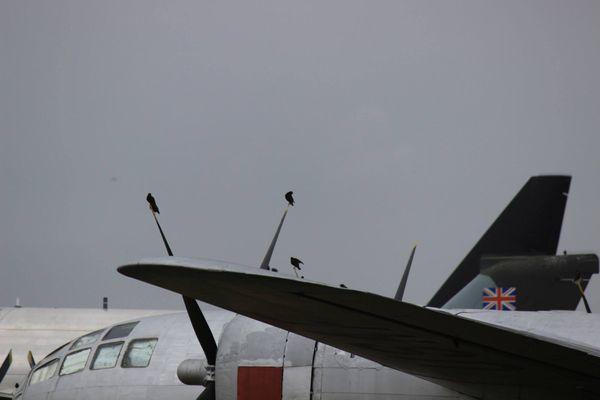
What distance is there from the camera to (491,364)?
12219 mm

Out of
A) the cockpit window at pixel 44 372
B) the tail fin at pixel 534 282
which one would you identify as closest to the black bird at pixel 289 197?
the cockpit window at pixel 44 372

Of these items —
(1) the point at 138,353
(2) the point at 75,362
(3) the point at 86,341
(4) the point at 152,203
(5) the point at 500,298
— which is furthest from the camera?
(5) the point at 500,298

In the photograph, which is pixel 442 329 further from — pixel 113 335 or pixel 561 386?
pixel 113 335

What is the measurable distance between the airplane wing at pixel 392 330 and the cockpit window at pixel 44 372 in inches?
255

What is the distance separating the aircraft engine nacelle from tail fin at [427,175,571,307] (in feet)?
54.2

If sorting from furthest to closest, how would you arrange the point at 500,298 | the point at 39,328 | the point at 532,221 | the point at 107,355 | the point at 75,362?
1. the point at 39,328
2. the point at 532,221
3. the point at 500,298
4. the point at 75,362
5. the point at 107,355

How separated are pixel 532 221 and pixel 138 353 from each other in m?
16.9

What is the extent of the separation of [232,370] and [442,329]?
198 inches

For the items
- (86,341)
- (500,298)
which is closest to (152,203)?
(86,341)

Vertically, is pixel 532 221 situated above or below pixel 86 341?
above

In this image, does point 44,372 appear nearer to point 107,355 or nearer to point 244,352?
point 107,355

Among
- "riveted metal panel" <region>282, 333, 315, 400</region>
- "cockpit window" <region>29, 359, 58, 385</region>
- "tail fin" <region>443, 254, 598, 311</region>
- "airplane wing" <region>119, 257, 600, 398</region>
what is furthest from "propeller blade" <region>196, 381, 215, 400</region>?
"tail fin" <region>443, 254, 598, 311</region>

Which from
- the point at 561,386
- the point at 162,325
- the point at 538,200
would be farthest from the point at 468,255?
the point at 561,386

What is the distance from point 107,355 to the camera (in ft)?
54.7
